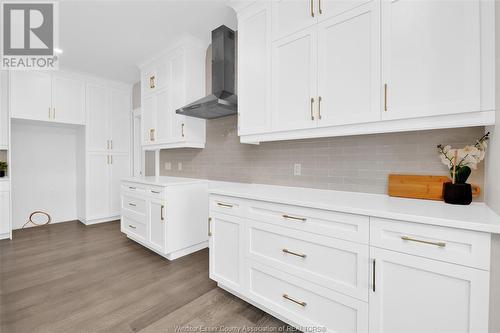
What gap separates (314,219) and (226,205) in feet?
2.59

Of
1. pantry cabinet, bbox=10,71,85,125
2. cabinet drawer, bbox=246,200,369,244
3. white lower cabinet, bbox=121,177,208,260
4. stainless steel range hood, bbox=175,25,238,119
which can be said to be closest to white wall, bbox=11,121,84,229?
pantry cabinet, bbox=10,71,85,125

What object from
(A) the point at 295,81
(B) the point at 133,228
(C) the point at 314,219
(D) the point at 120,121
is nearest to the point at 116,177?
(D) the point at 120,121

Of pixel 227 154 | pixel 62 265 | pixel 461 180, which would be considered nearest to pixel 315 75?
pixel 461 180

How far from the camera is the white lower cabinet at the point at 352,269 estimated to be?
1002mm

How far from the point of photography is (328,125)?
166 cm

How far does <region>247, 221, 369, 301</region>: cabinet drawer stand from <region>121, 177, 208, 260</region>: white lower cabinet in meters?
1.31

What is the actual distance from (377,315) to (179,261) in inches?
84.8

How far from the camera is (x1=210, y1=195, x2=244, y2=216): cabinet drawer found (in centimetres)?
185

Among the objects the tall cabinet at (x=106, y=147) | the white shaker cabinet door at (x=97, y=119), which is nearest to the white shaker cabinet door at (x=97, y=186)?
the tall cabinet at (x=106, y=147)

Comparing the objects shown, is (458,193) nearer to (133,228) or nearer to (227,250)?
(227,250)

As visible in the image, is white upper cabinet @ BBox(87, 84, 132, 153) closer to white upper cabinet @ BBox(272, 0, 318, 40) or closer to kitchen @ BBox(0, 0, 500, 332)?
kitchen @ BBox(0, 0, 500, 332)

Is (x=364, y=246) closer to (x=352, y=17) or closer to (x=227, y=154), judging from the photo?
(x=352, y=17)

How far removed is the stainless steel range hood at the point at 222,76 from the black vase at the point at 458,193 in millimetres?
1923

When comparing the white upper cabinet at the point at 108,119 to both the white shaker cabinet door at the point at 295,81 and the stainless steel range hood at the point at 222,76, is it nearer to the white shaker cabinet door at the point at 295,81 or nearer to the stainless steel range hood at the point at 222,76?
the stainless steel range hood at the point at 222,76
